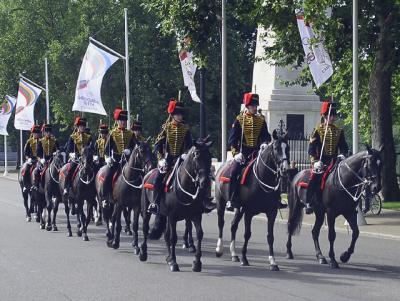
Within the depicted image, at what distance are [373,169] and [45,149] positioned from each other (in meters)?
11.0

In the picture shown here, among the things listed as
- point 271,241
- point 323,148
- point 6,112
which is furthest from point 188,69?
point 6,112

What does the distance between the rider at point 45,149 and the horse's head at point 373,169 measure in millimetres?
10660

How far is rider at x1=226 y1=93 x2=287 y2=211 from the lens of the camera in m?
14.9

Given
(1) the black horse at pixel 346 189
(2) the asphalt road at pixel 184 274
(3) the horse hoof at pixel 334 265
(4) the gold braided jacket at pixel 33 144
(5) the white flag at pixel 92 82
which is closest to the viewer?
(2) the asphalt road at pixel 184 274

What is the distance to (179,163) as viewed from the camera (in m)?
14.2

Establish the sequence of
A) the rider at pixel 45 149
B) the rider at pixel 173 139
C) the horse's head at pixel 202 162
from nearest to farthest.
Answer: the horse's head at pixel 202 162 → the rider at pixel 173 139 → the rider at pixel 45 149

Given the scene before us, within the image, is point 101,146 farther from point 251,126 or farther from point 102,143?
point 251,126

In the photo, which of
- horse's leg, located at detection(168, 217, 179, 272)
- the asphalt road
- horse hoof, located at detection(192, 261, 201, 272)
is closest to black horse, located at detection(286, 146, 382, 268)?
the asphalt road

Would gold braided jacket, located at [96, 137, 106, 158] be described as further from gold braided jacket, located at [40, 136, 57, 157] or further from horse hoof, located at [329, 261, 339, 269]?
horse hoof, located at [329, 261, 339, 269]

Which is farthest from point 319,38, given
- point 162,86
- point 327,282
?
point 162,86

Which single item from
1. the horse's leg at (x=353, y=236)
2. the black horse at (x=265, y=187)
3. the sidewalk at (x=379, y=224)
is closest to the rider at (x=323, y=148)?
the horse's leg at (x=353, y=236)

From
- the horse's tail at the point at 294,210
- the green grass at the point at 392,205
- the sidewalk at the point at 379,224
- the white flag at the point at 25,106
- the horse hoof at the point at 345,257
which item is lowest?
the sidewalk at the point at 379,224

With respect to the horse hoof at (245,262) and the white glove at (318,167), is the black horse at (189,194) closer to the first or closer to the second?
the horse hoof at (245,262)

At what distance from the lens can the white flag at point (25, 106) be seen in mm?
46562
